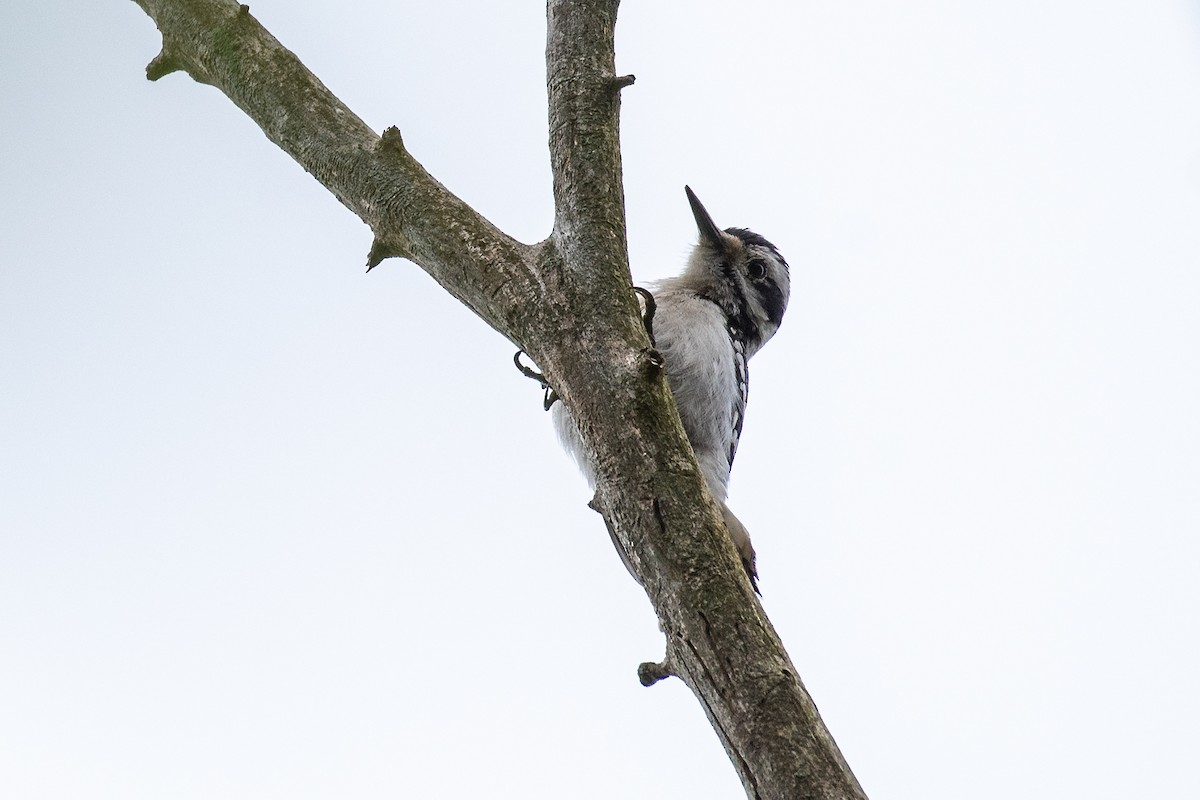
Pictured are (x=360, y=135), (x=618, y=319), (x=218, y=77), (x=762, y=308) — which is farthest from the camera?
(x=762, y=308)

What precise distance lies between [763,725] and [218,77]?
2.25m

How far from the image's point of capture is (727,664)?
6.24 feet

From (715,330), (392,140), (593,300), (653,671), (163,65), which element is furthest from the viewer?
(715,330)

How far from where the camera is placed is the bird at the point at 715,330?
421 centimetres

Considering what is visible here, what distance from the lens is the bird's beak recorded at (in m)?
4.93

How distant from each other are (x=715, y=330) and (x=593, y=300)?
7.29 feet

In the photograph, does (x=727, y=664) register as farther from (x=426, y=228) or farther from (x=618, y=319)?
(x=426, y=228)

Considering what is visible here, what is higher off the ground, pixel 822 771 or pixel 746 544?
pixel 746 544

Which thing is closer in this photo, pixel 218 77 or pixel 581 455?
pixel 218 77

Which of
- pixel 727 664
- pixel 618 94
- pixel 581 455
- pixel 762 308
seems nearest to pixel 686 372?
pixel 581 455

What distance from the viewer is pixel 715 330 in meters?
4.46

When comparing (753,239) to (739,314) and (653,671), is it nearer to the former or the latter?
(739,314)

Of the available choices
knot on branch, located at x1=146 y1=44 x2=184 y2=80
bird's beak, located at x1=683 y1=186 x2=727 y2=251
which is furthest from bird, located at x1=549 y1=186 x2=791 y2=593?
knot on branch, located at x1=146 y1=44 x2=184 y2=80

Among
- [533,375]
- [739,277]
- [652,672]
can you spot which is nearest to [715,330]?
[739,277]
